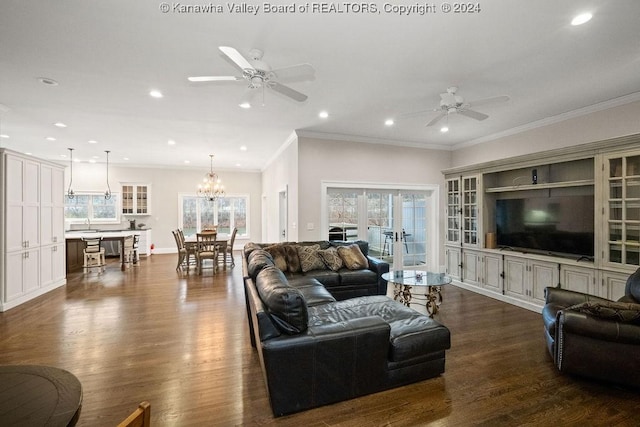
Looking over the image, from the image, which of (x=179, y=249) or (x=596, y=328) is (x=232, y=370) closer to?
(x=596, y=328)

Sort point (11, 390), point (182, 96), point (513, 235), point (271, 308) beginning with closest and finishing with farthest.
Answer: point (11, 390) < point (271, 308) < point (182, 96) < point (513, 235)

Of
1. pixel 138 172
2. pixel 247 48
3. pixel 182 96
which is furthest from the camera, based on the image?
pixel 138 172

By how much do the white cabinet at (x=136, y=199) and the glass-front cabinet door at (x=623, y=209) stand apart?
38.0 feet

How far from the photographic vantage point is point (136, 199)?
32.3ft

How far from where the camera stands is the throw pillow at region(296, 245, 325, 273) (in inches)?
180

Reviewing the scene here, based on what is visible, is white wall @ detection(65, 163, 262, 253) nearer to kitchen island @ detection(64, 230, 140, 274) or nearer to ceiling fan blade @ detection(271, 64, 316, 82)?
kitchen island @ detection(64, 230, 140, 274)

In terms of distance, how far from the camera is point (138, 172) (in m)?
9.88

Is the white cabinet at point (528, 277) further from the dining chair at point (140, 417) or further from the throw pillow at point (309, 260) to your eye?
the dining chair at point (140, 417)

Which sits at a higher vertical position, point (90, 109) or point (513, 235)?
point (90, 109)

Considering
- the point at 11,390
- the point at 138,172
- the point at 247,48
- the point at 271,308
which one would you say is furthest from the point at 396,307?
the point at 138,172

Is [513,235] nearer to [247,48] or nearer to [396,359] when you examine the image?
[396,359]

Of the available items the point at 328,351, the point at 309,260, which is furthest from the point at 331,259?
the point at 328,351

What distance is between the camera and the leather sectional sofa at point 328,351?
2068mm

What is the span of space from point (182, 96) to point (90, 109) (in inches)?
69.7
